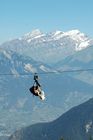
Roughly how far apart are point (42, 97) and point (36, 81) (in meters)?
1.14

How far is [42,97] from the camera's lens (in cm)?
3316

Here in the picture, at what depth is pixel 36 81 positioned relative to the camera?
108 ft

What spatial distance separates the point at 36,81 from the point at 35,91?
97 centimetres

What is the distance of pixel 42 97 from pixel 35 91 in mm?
782

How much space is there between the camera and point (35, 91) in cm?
3366
